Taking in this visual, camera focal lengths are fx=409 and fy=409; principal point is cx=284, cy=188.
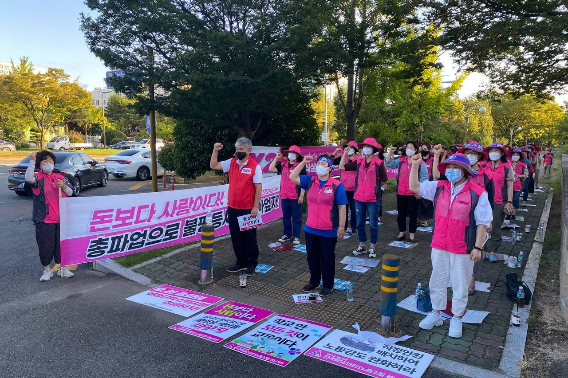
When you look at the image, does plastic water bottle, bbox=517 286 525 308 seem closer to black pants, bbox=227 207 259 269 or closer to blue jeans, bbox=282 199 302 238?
black pants, bbox=227 207 259 269

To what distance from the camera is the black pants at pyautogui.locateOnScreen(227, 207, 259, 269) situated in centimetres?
646

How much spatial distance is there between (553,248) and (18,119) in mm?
39915

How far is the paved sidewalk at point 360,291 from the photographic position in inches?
172

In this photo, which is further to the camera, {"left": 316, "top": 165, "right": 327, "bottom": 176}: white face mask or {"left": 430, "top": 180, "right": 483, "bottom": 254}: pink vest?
{"left": 316, "top": 165, "right": 327, "bottom": 176}: white face mask

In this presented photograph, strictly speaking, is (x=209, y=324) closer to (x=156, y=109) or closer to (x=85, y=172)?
(x=156, y=109)

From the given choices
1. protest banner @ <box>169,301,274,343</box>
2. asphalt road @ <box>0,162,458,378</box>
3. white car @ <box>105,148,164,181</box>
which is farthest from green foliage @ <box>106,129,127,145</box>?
protest banner @ <box>169,301,274,343</box>

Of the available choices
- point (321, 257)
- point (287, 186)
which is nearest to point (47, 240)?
point (321, 257)

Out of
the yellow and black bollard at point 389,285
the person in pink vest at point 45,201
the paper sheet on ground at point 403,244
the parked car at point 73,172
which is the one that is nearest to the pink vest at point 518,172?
the paper sheet on ground at point 403,244

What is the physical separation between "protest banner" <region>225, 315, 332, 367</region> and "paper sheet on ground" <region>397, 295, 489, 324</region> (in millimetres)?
1208

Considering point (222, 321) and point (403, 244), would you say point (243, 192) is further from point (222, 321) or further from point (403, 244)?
point (403, 244)

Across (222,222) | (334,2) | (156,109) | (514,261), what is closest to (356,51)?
(334,2)

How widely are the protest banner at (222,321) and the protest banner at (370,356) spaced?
3.04 ft

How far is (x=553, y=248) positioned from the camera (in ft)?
26.7

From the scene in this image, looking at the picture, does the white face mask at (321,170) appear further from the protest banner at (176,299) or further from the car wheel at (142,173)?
the car wheel at (142,173)
